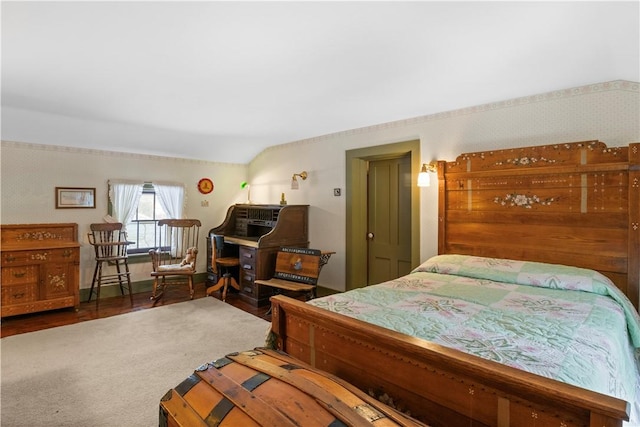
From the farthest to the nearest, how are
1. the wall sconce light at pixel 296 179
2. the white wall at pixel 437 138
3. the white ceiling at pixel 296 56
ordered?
1. the wall sconce light at pixel 296 179
2. the white wall at pixel 437 138
3. the white ceiling at pixel 296 56

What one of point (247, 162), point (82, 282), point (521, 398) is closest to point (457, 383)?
point (521, 398)

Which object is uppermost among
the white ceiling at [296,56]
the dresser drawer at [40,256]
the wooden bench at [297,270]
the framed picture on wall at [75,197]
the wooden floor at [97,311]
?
the white ceiling at [296,56]

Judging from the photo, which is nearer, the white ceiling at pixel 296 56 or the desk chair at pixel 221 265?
the white ceiling at pixel 296 56

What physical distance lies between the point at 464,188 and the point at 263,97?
2231 mm

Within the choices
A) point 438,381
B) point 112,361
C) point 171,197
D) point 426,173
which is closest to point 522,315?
point 438,381

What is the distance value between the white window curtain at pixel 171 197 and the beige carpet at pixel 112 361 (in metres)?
1.78

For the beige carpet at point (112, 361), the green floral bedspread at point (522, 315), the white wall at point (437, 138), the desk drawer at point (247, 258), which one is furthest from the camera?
the desk drawer at point (247, 258)

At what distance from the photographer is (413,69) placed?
2645 mm

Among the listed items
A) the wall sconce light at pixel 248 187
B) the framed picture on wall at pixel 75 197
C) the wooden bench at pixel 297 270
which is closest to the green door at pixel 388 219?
the wooden bench at pixel 297 270

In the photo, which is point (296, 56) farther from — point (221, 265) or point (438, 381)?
point (221, 265)

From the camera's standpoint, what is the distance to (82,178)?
4.63m

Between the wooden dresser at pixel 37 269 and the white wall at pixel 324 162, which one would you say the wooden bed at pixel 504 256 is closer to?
the white wall at pixel 324 162

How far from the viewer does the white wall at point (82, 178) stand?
4.15 metres

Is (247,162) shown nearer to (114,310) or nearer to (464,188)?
(114,310)
